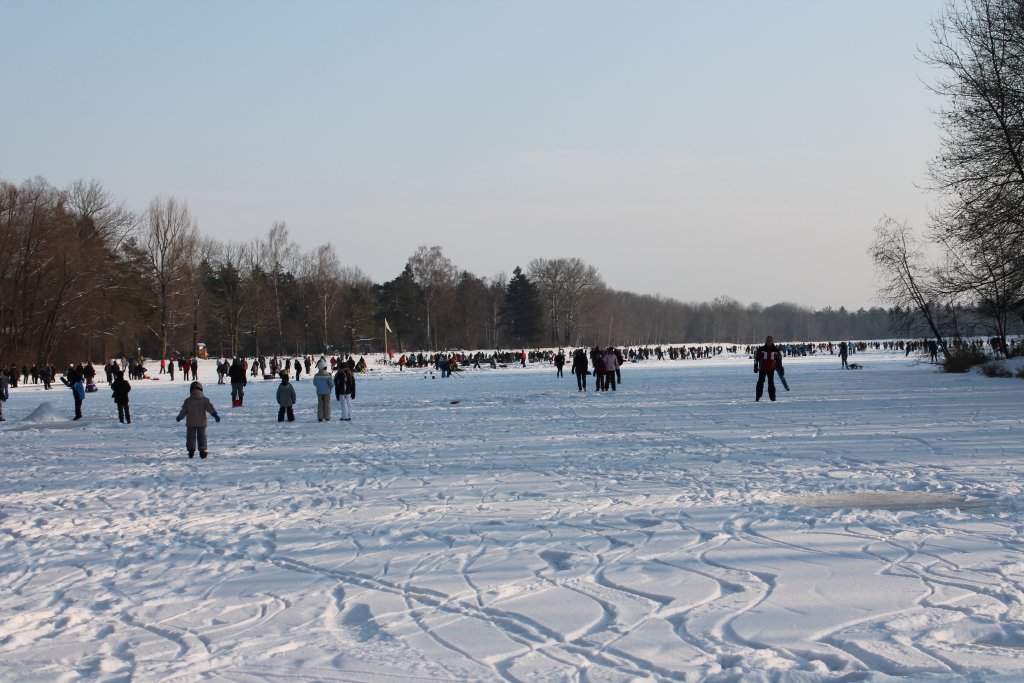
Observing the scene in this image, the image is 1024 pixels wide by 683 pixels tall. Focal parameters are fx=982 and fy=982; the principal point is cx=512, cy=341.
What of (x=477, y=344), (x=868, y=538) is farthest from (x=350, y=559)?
(x=477, y=344)

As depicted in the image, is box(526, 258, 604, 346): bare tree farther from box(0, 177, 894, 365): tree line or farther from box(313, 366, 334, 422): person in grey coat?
box(313, 366, 334, 422): person in grey coat

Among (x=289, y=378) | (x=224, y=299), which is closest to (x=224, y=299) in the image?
(x=224, y=299)

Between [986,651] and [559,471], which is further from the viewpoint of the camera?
[559,471]

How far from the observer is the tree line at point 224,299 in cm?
5397

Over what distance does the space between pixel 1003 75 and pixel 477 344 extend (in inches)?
3663

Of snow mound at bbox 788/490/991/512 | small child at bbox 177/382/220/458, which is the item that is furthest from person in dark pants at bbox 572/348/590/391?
snow mound at bbox 788/490/991/512

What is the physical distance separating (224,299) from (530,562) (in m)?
80.2

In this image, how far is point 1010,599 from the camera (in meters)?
5.16

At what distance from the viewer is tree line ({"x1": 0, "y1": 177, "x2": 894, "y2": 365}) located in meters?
54.0

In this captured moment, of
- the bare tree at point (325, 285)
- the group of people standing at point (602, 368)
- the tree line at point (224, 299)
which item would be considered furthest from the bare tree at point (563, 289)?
the group of people standing at point (602, 368)

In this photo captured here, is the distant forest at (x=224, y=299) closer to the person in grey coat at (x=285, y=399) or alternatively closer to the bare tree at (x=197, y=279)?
the bare tree at (x=197, y=279)

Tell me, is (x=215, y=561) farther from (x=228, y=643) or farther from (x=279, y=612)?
(x=228, y=643)

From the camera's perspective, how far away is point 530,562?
21.4ft

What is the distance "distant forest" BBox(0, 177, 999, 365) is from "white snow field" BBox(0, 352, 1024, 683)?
34.4 meters
